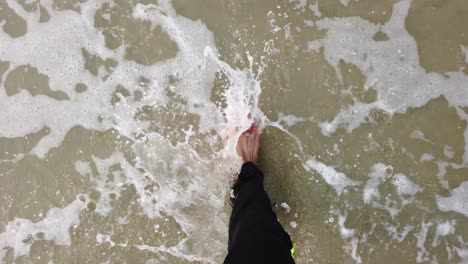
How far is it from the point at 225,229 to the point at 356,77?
1624 millimetres

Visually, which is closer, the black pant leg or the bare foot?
the black pant leg

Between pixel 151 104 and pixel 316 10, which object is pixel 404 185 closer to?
pixel 316 10

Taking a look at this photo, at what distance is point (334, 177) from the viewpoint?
3.08 meters

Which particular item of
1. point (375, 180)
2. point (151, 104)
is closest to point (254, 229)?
point (375, 180)

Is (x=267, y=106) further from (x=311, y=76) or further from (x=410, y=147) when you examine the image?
(x=410, y=147)

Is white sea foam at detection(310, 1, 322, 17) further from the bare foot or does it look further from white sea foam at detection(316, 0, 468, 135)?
the bare foot

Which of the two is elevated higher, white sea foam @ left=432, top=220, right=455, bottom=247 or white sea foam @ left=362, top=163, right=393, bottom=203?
white sea foam @ left=362, top=163, right=393, bottom=203

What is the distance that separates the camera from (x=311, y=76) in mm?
3068

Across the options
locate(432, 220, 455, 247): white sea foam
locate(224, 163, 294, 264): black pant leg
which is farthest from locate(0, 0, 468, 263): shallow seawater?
locate(224, 163, 294, 264): black pant leg

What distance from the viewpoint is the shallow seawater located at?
10.0 ft

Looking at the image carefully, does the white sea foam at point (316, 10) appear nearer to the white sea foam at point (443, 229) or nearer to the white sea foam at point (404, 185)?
the white sea foam at point (404, 185)

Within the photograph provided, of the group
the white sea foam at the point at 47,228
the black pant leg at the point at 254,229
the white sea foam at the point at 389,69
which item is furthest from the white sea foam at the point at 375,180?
the white sea foam at the point at 47,228

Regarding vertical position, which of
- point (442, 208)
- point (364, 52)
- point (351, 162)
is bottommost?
point (442, 208)

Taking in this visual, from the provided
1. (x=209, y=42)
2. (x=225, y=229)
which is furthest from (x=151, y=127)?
(x=225, y=229)
